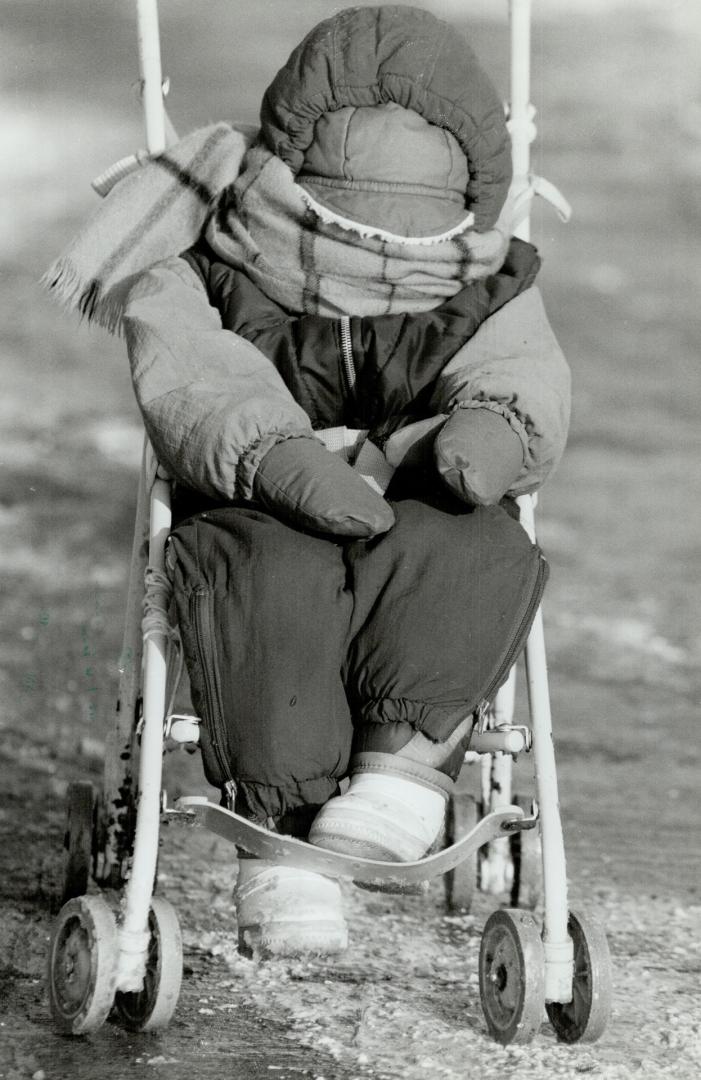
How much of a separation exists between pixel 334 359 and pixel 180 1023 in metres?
1.01

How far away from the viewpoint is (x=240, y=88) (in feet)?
17.8

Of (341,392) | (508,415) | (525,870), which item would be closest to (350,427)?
(341,392)

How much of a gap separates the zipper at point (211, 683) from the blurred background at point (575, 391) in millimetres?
1214

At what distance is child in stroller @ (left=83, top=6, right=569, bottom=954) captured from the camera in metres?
1.86

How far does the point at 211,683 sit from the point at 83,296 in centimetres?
81

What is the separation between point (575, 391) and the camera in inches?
252

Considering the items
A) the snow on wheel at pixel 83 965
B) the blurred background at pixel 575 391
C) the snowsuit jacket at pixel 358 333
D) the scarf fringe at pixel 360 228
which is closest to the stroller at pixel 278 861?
the snow on wheel at pixel 83 965

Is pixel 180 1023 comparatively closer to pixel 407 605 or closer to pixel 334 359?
pixel 407 605

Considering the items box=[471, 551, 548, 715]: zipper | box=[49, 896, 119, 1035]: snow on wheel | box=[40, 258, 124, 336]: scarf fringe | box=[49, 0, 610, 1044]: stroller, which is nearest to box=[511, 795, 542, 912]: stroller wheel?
box=[49, 0, 610, 1044]: stroller

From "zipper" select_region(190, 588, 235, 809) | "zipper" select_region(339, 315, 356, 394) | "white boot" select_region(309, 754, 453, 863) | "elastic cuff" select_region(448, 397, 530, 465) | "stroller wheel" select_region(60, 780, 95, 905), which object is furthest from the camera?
"stroller wheel" select_region(60, 780, 95, 905)

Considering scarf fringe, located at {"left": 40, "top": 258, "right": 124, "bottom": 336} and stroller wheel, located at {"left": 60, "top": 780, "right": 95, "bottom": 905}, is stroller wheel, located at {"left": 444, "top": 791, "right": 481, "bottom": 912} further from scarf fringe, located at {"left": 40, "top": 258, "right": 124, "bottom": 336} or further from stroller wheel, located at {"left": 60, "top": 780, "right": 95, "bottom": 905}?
scarf fringe, located at {"left": 40, "top": 258, "right": 124, "bottom": 336}

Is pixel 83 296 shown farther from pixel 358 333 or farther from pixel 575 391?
pixel 575 391

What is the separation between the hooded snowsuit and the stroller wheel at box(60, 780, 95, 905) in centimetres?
57

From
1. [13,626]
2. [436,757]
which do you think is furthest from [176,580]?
[13,626]
